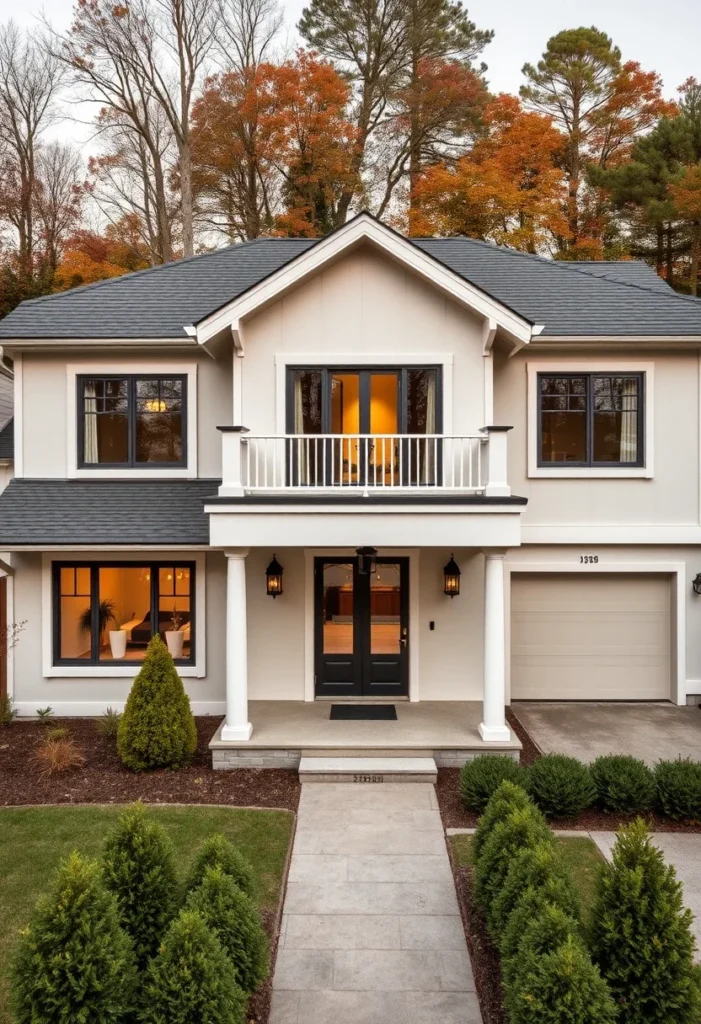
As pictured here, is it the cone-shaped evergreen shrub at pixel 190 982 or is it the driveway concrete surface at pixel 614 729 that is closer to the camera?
the cone-shaped evergreen shrub at pixel 190 982

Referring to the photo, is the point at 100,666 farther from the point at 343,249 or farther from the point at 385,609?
the point at 343,249

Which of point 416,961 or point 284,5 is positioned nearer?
point 416,961

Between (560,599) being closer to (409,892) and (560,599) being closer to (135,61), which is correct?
(409,892)

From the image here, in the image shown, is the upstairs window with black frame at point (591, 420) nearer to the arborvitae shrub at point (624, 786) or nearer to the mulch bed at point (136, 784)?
the arborvitae shrub at point (624, 786)

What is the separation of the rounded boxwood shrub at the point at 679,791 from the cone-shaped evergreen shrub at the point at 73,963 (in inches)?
A: 230

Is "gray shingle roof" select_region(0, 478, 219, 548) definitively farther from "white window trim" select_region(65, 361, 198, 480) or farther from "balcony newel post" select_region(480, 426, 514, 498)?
"balcony newel post" select_region(480, 426, 514, 498)

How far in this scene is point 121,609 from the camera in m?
10.9

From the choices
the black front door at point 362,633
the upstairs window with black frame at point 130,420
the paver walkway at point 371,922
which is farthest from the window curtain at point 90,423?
the paver walkway at point 371,922

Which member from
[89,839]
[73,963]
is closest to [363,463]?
[89,839]

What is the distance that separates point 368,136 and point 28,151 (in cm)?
1297

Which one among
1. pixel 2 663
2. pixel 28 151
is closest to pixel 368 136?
pixel 28 151

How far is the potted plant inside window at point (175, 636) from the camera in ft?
35.6

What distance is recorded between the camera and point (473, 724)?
936 cm

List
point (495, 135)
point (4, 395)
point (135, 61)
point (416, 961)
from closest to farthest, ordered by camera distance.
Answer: point (416, 961) < point (4, 395) < point (135, 61) < point (495, 135)
